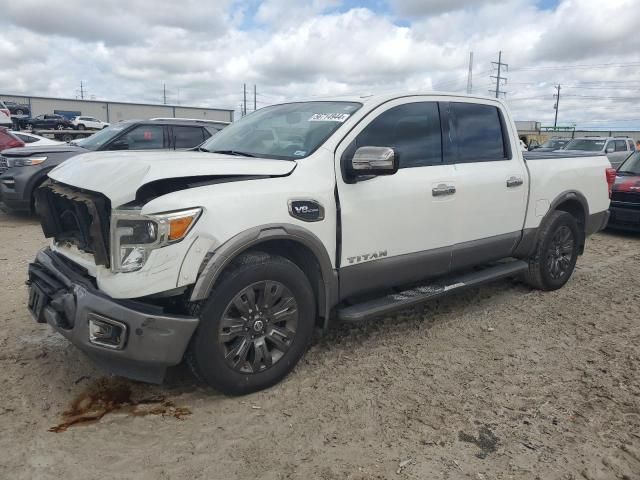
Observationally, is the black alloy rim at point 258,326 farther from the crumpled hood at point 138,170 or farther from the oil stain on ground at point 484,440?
the oil stain on ground at point 484,440

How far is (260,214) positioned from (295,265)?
0.42m

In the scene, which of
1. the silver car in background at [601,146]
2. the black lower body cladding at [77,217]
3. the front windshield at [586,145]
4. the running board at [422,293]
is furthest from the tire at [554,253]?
the front windshield at [586,145]

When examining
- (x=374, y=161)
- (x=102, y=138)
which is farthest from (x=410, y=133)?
(x=102, y=138)

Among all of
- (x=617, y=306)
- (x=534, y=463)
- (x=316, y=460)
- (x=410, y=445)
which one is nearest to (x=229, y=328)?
(x=316, y=460)

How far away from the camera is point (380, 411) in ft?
9.99

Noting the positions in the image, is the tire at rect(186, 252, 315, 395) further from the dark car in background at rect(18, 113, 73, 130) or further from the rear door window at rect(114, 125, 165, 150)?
the dark car in background at rect(18, 113, 73, 130)

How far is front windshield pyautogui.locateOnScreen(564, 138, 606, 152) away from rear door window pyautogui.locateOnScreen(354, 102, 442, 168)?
586 inches

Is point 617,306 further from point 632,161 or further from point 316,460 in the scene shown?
point 632,161

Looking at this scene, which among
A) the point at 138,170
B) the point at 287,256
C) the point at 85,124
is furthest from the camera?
the point at 85,124

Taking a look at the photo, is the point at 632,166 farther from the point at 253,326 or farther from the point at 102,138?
the point at 102,138

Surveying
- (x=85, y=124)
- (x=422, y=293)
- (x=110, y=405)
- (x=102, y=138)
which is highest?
(x=85, y=124)

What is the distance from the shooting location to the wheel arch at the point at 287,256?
280 cm

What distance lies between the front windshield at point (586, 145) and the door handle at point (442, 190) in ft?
49.0

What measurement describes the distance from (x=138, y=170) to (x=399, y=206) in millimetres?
1774
